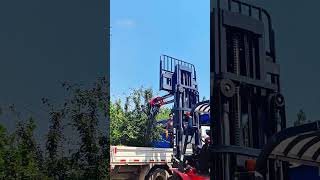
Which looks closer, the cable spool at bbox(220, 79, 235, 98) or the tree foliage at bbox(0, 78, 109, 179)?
the cable spool at bbox(220, 79, 235, 98)

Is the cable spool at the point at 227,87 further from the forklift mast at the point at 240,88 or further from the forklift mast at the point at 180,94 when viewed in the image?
the forklift mast at the point at 180,94

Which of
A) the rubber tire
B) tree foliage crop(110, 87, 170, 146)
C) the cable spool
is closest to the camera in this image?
the cable spool

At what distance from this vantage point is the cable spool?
449 centimetres

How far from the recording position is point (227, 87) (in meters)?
4.52

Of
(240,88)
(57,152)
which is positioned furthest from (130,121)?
(240,88)

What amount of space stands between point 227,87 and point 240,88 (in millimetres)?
352

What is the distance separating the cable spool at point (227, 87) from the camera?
4.49 meters

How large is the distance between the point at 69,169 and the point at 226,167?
9835 millimetres

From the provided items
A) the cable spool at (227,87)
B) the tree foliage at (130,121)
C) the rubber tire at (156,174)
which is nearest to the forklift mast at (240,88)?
the cable spool at (227,87)

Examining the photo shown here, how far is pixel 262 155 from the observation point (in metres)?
3.45

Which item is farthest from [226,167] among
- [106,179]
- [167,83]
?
[167,83]

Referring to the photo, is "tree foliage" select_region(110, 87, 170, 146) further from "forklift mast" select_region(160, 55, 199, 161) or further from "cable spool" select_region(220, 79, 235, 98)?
"cable spool" select_region(220, 79, 235, 98)

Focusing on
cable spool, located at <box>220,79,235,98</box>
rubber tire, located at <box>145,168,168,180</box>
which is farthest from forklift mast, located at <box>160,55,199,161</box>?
cable spool, located at <box>220,79,235,98</box>

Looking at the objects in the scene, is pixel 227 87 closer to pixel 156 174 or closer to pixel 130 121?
pixel 156 174
